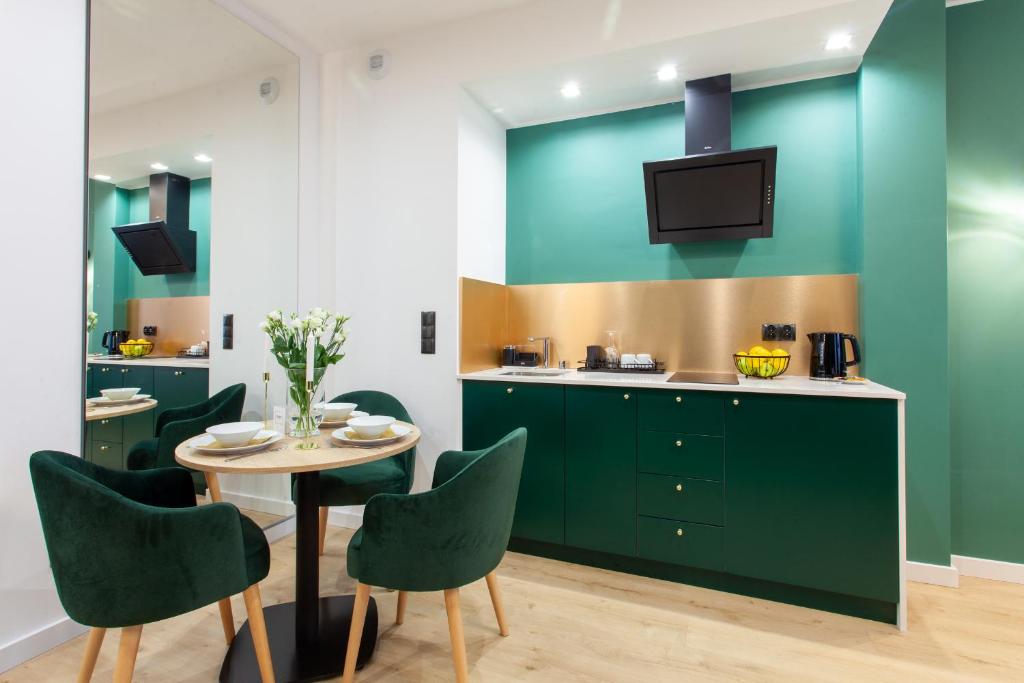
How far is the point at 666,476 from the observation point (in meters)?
2.48

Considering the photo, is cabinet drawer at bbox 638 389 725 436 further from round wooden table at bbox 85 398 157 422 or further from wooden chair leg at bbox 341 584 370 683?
round wooden table at bbox 85 398 157 422

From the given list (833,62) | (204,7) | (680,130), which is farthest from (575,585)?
(204,7)

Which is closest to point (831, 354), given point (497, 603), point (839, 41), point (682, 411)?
point (682, 411)

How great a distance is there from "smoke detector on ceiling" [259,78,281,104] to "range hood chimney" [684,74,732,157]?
2.47m

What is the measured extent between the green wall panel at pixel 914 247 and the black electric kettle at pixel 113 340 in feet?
11.8

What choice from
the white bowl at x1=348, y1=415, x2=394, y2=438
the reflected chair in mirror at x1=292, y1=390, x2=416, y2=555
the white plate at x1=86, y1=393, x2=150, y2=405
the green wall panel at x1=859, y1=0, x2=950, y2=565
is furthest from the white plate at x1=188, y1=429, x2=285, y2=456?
the green wall panel at x1=859, y1=0, x2=950, y2=565

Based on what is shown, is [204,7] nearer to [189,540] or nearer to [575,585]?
[189,540]

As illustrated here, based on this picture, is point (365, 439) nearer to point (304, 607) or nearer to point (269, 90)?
point (304, 607)

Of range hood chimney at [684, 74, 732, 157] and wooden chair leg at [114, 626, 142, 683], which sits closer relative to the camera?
wooden chair leg at [114, 626, 142, 683]

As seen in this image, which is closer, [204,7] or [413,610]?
[413,610]

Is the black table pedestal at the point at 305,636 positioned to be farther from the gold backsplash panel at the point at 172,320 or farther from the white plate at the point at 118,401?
the gold backsplash panel at the point at 172,320

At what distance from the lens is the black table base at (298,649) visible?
1.76 m

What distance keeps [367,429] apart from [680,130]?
2611 mm

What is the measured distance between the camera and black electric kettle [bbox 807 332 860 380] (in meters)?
2.55
